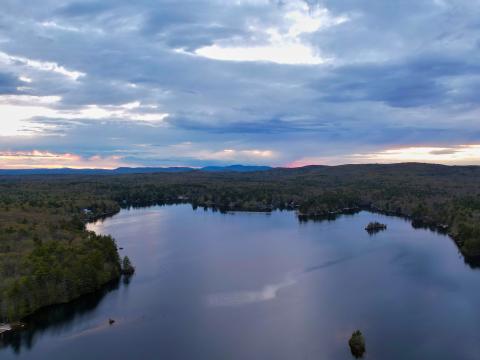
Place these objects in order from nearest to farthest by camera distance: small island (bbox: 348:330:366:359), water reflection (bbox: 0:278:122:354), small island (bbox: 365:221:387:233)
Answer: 1. small island (bbox: 348:330:366:359)
2. water reflection (bbox: 0:278:122:354)
3. small island (bbox: 365:221:387:233)

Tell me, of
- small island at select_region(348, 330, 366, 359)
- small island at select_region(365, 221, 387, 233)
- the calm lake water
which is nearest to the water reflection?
the calm lake water

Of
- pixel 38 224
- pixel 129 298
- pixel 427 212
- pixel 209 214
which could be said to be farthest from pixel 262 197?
pixel 129 298

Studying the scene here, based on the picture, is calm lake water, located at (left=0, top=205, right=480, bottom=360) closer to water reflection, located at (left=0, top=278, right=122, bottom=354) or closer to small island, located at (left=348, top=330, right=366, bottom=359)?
water reflection, located at (left=0, top=278, right=122, bottom=354)

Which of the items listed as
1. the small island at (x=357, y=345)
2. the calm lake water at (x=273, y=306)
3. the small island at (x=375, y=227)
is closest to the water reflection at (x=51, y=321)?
the calm lake water at (x=273, y=306)

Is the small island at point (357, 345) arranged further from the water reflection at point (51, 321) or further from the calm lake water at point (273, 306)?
the water reflection at point (51, 321)

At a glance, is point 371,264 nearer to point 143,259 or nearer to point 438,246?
point 438,246

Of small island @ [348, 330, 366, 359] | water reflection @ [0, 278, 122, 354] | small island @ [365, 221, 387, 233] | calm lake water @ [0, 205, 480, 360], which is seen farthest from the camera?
small island @ [365, 221, 387, 233]
